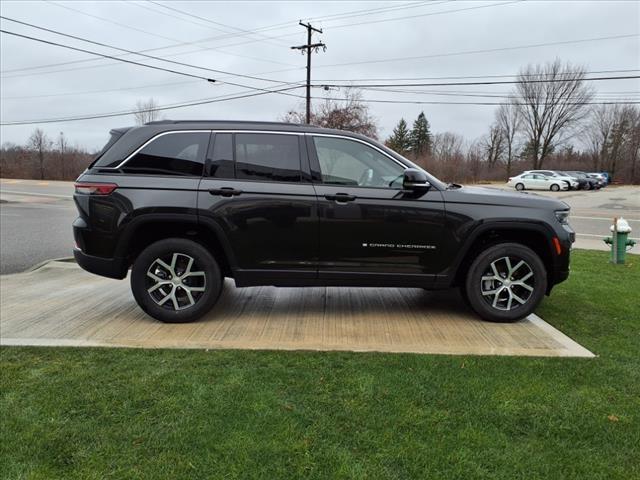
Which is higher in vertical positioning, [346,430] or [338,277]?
[338,277]

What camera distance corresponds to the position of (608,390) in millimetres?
3346

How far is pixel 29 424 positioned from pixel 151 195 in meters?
2.21

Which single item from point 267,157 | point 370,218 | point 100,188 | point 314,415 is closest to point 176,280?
point 100,188

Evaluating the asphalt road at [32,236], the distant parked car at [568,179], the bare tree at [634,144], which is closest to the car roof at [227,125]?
the asphalt road at [32,236]

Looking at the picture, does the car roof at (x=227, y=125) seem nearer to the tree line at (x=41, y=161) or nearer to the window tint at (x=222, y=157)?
the window tint at (x=222, y=157)

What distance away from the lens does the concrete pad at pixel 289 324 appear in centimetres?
412

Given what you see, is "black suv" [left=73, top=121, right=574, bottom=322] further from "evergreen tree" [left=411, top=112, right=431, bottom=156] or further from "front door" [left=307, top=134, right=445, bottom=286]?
"evergreen tree" [left=411, top=112, right=431, bottom=156]

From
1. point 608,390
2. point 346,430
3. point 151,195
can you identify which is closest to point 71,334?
point 151,195

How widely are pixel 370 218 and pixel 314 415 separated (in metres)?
2.07

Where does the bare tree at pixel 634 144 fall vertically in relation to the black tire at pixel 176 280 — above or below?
above

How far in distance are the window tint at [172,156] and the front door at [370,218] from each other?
3.45 feet

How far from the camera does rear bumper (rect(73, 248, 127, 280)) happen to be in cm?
459

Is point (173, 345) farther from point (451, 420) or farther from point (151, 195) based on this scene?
point (451, 420)

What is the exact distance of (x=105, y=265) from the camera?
459cm
